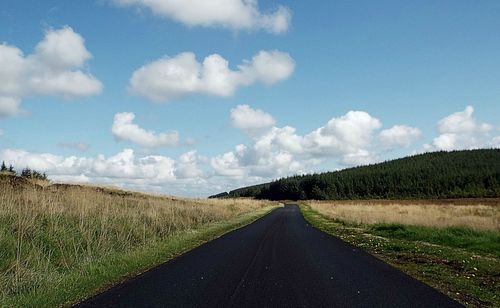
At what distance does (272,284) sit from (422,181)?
15384 cm

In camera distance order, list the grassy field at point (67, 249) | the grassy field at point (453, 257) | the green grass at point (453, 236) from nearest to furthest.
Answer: the grassy field at point (67, 249)
the grassy field at point (453, 257)
the green grass at point (453, 236)

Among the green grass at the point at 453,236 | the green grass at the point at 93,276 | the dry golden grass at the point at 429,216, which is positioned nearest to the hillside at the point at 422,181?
the dry golden grass at the point at 429,216

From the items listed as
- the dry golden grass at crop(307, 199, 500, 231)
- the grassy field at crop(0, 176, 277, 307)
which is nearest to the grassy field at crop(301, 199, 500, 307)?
the dry golden grass at crop(307, 199, 500, 231)

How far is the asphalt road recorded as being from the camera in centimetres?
860

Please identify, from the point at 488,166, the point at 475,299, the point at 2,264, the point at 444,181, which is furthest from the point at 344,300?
the point at 488,166

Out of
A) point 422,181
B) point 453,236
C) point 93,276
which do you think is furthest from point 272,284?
point 422,181

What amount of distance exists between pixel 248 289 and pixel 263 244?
989cm

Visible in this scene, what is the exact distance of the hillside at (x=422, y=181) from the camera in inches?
5221

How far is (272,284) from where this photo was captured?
33.9 ft

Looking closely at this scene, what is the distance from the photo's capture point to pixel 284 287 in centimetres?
1000

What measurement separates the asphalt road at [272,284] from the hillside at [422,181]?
11503 centimetres

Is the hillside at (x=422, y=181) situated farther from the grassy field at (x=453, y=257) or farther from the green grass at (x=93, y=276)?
the green grass at (x=93, y=276)

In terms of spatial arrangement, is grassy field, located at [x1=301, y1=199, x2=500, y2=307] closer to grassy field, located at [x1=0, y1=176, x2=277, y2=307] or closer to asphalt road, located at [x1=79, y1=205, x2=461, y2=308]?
asphalt road, located at [x1=79, y1=205, x2=461, y2=308]

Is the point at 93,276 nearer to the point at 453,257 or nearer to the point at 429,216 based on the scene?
the point at 453,257
